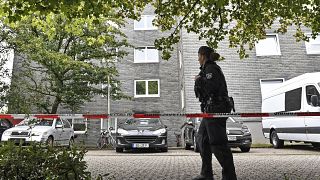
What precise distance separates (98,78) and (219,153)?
55.8ft

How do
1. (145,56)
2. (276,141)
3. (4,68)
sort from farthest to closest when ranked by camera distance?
(145,56) → (4,68) → (276,141)

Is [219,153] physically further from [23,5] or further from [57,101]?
[57,101]

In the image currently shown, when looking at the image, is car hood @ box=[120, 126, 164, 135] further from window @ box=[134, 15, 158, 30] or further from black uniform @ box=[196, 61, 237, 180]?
window @ box=[134, 15, 158, 30]

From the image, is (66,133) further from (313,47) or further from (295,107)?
(313,47)

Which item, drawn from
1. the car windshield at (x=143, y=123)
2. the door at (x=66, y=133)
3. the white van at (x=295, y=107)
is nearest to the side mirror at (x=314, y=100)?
the white van at (x=295, y=107)

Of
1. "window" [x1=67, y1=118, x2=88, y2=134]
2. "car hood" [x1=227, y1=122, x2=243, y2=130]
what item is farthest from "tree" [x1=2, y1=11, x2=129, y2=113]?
"car hood" [x1=227, y1=122, x2=243, y2=130]

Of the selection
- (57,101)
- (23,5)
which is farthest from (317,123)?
(57,101)

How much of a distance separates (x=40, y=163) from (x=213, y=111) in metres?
2.69

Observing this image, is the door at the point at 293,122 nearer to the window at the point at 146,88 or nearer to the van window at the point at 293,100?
the van window at the point at 293,100

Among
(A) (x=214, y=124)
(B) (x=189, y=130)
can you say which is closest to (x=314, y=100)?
(B) (x=189, y=130)

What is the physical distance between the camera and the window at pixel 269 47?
23783 millimetres

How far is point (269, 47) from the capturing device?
78.7 ft

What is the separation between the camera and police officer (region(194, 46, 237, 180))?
4.95 m

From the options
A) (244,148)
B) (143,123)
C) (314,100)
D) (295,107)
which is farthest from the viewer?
(143,123)
